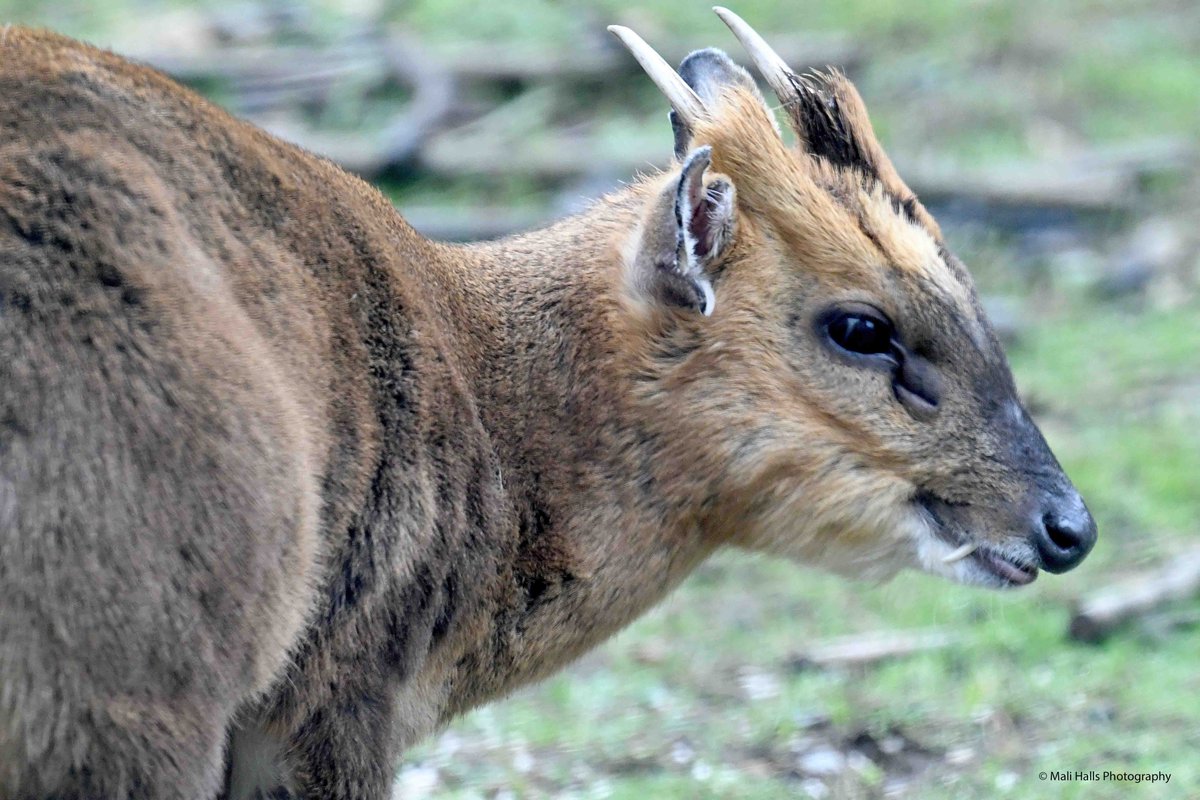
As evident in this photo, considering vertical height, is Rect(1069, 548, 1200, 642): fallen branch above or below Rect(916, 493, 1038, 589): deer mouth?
below

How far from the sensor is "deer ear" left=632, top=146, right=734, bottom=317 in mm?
5223

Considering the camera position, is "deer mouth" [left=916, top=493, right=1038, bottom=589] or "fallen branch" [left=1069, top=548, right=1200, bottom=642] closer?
"deer mouth" [left=916, top=493, right=1038, bottom=589]

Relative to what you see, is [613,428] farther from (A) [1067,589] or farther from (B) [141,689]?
(A) [1067,589]

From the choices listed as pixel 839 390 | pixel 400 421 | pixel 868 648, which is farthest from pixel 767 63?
pixel 868 648

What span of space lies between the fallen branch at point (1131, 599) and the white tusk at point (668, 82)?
3.41 metres

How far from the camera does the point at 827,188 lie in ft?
18.3

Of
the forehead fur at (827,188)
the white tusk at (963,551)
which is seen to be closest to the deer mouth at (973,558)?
the white tusk at (963,551)

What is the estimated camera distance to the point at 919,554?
215 inches

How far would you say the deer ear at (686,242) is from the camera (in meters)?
5.22

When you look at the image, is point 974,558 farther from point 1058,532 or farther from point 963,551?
point 1058,532

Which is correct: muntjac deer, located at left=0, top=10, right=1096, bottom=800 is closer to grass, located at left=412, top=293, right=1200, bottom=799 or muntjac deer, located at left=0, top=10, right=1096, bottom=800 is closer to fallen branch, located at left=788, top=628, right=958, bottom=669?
grass, located at left=412, top=293, right=1200, bottom=799

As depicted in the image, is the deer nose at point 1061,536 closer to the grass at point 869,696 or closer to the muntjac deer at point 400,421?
the muntjac deer at point 400,421

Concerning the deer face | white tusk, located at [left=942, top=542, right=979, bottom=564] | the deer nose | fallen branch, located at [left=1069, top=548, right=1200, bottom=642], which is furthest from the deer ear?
fallen branch, located at [left=1069, top=548, right=1200, bottom=642]

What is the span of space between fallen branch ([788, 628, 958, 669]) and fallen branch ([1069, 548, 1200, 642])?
1.99 ft
